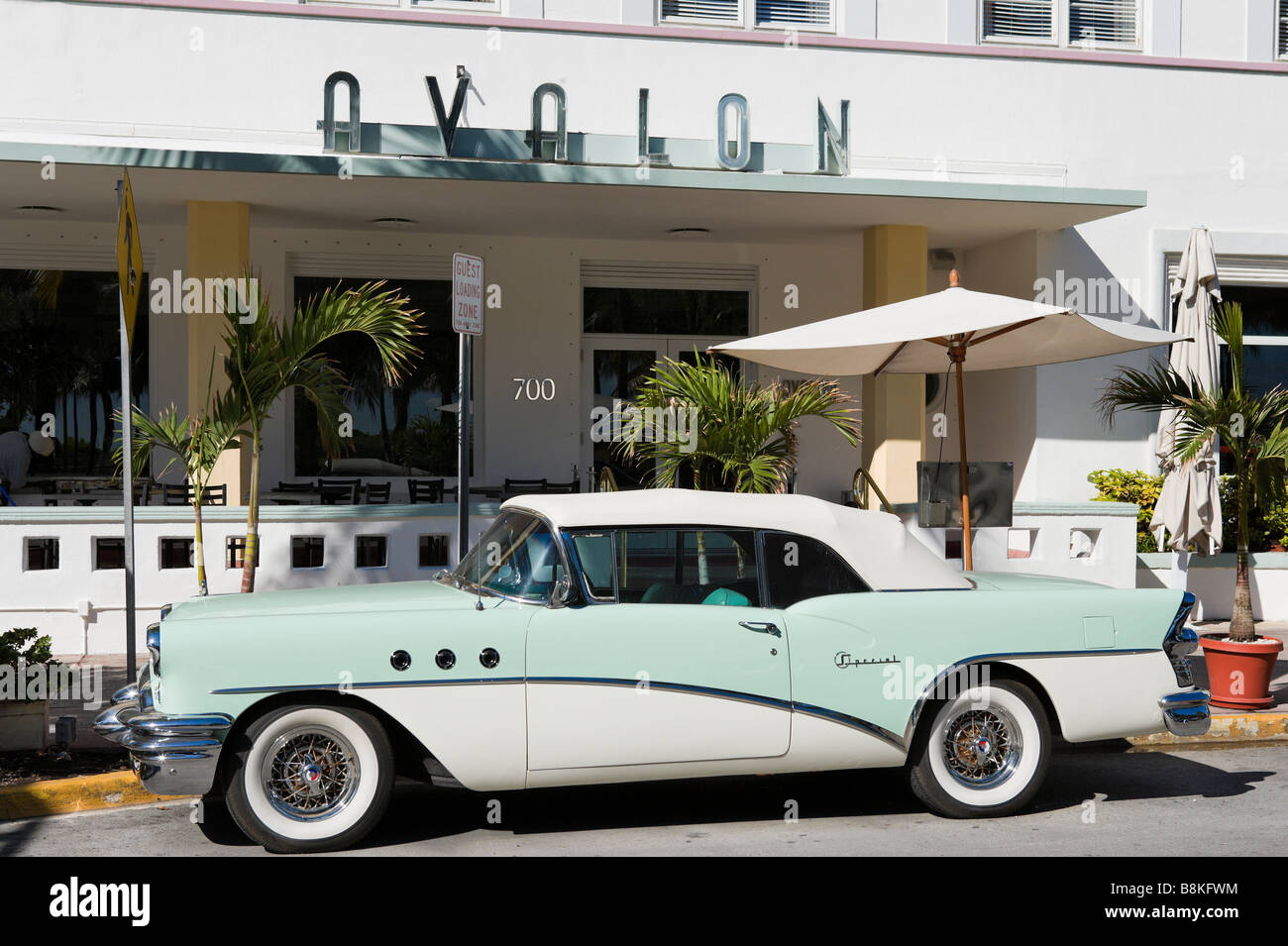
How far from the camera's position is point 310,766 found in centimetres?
567

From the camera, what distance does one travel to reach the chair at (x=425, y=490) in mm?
13028

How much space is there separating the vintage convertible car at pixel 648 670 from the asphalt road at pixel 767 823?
321 mm

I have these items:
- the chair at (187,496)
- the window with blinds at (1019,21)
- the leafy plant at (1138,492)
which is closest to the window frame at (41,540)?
the chair at (187,496)

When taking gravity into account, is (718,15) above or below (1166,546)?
above

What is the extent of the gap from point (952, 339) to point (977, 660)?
337cm

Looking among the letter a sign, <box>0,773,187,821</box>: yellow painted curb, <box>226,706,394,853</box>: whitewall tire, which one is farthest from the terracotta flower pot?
<box>0,773,187,821</box>: yellow painted curb

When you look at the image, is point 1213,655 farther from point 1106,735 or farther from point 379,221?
point 379,221

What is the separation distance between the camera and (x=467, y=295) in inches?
312

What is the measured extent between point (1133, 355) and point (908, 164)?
10.3 ft

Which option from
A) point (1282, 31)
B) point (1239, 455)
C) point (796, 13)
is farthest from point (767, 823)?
point (1282, 31)

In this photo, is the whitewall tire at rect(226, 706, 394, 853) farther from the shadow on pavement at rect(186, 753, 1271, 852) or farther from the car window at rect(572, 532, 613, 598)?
the car window at rect(572, 532, 613, 598)

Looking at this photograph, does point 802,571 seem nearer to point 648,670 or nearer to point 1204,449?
point 648,670

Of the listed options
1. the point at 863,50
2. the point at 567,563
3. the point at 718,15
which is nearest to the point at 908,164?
the point at 863,50
